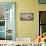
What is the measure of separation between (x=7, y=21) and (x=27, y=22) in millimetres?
699

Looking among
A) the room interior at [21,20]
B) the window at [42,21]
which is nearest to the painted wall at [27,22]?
the room interior at [21,20]

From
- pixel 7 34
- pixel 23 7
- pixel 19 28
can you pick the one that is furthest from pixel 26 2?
pixel 7 34

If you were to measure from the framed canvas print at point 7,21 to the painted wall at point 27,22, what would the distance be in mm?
174

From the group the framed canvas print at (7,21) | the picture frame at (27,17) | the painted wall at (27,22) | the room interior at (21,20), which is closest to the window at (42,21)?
the room interior at (21,20)

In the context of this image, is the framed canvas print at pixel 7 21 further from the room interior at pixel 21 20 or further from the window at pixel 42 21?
the window at pixel 42 21

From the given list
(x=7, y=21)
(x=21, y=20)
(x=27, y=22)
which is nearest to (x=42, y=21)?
(x=27, y=22)

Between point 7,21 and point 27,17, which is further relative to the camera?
point 7,21

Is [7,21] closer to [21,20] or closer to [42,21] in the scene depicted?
[21,20]

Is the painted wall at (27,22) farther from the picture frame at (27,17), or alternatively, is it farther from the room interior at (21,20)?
the picture frame at (27,17)

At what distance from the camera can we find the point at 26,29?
15.9 feet

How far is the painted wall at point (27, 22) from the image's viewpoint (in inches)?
188

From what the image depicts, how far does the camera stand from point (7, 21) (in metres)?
4.90

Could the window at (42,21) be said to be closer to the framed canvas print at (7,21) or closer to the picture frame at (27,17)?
the picture frame at (27,17)

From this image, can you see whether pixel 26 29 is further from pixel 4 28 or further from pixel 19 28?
pixel 4 28
